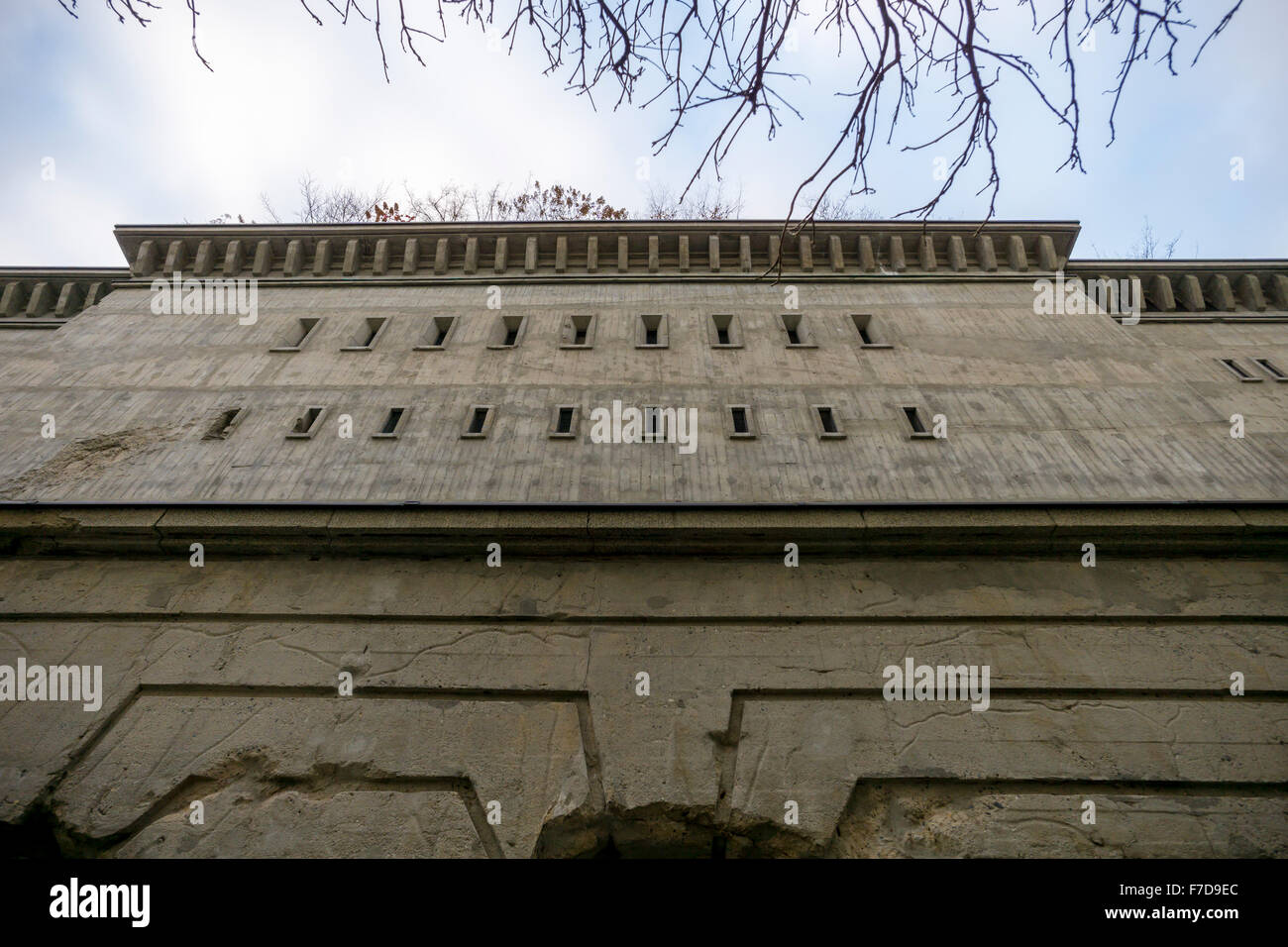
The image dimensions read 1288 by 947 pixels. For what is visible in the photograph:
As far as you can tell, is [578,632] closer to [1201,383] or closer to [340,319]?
[340,319]

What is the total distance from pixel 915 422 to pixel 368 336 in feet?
29.6

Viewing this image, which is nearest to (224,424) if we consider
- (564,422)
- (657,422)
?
(564,422)

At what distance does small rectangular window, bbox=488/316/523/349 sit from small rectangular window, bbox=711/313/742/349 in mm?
3222

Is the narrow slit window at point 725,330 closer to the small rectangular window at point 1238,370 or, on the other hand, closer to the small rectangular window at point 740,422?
the small rectangular window at point 740,422

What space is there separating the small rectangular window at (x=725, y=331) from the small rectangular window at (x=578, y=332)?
6.69 feet

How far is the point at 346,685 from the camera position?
6.59 metres

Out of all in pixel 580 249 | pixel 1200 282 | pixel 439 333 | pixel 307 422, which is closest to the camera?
pixel 307 422

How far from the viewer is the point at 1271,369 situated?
422 inches

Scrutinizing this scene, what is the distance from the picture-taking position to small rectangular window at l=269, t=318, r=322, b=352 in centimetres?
1076

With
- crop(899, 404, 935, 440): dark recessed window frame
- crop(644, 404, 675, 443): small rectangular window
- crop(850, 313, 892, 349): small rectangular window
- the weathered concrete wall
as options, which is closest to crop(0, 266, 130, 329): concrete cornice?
the weathered concrete wall

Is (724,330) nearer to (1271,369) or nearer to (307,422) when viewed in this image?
(307,422)

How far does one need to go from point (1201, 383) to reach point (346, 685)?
1255 centimetres
